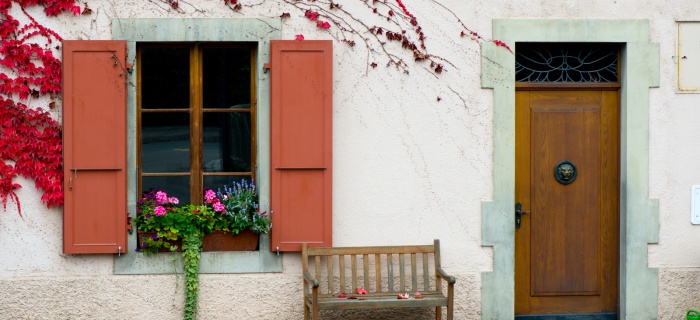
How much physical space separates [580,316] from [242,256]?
8.98 ft

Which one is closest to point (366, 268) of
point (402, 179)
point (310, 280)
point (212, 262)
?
point (310, 280)

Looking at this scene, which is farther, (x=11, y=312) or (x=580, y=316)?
(x=580, y=316)

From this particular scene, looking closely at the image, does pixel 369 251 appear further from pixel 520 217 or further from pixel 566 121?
pixel 566 121

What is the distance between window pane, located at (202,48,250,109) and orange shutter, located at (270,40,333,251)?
36 cm

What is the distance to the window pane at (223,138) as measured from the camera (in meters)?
7.71

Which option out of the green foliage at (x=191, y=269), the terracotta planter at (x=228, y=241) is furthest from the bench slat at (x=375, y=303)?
the green foliage at (x=191, y=269)

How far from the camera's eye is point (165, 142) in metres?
7.68

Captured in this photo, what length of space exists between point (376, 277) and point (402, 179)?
0.78m

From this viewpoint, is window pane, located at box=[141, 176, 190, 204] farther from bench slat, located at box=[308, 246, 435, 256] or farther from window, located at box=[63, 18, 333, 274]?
bench slat, located at box=[308, 246, 435, 256]

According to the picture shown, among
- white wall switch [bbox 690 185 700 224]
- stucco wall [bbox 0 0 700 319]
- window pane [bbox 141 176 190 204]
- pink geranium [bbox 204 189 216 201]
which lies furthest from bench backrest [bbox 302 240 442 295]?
white wall switch [bbox 690 185 700 224]

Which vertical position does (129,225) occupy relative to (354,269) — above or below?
above

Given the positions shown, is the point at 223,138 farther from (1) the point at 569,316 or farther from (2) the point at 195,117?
(1) the point at 569,316

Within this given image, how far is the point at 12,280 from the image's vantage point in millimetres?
7465

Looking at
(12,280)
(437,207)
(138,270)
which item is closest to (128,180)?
(138,270)
